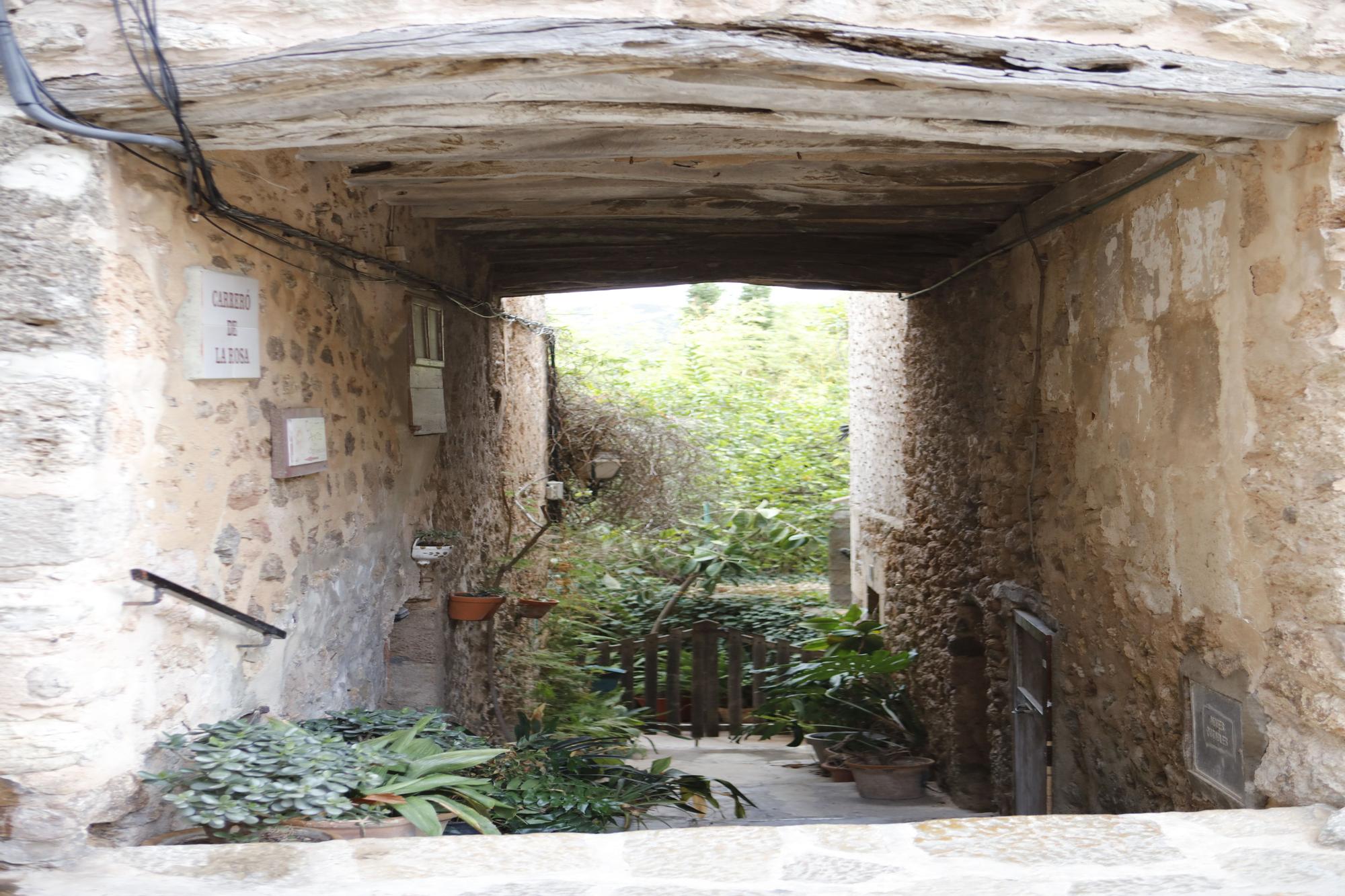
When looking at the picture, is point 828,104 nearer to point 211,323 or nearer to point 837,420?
point 211,323

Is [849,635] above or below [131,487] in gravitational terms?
below

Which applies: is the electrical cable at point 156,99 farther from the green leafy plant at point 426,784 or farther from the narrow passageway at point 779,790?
the narrow passageway at point 779,790

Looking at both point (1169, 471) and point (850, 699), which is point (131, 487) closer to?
point (1169, 471)

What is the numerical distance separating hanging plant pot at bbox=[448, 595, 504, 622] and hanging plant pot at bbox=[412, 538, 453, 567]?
361 millimetres

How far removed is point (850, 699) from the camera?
6906 mm

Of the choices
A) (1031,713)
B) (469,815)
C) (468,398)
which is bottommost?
(1031,713)

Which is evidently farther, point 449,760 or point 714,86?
point 449,760

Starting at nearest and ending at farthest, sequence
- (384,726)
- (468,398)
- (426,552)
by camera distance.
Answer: (384,726) < (426,552) < (468,398)

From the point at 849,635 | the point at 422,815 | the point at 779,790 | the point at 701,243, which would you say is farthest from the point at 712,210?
the point at 849,635

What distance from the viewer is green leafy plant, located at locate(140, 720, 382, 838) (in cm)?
239

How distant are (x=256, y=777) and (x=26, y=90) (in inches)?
65.8

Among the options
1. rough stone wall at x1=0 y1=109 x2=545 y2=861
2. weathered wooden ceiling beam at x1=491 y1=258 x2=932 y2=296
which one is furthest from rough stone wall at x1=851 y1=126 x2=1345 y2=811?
rough stone wall at x1=0 y1=109 x2=545 y2=861

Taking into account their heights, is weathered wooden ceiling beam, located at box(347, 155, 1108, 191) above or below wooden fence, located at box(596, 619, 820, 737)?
above

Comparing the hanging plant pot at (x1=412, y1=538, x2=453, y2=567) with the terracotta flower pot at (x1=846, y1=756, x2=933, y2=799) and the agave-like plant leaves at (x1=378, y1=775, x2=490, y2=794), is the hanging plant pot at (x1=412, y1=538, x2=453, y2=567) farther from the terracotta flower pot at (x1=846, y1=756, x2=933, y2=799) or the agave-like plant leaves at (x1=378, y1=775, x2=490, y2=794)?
the terracotta flower pot at (x1=846, y1=756, x2=933, y2=799)
